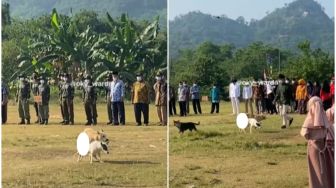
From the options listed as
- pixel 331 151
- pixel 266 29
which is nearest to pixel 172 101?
pixel 266 29

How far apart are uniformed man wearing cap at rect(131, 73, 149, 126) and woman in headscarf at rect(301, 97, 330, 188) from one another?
4.70ft

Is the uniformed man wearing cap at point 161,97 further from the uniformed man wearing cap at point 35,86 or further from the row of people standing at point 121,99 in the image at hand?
the uniformed man wearing cap at point 35,86

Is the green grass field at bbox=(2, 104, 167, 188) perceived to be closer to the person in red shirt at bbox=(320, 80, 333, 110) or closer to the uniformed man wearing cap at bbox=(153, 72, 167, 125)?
the uniformed man wearing cap at bbox=(153, 72, 167, 125)

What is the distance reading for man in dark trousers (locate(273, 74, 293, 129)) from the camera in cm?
663

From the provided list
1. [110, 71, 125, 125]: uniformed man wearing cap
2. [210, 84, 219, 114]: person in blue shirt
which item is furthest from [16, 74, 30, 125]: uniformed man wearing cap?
[210, 84, 219, 114]: person in blue shirt

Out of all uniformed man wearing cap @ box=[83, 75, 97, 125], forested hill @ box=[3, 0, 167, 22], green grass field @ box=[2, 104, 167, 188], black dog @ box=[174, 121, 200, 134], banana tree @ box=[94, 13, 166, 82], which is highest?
forested hill @ box=[3, 0, 167, 22]

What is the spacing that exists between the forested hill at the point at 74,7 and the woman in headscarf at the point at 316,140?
1.73 m

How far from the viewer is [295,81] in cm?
663

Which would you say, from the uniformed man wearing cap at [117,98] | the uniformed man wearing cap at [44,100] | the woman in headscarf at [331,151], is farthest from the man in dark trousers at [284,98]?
the uniformed man wearing cap at [44,100]

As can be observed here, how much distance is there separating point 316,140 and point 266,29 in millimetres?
1187

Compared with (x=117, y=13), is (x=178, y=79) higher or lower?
lower

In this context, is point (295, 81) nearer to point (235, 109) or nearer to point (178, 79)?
point (235, 109)

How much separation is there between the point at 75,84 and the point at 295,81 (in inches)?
79.6

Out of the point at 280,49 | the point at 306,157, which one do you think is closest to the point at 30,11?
the point at 280,49
